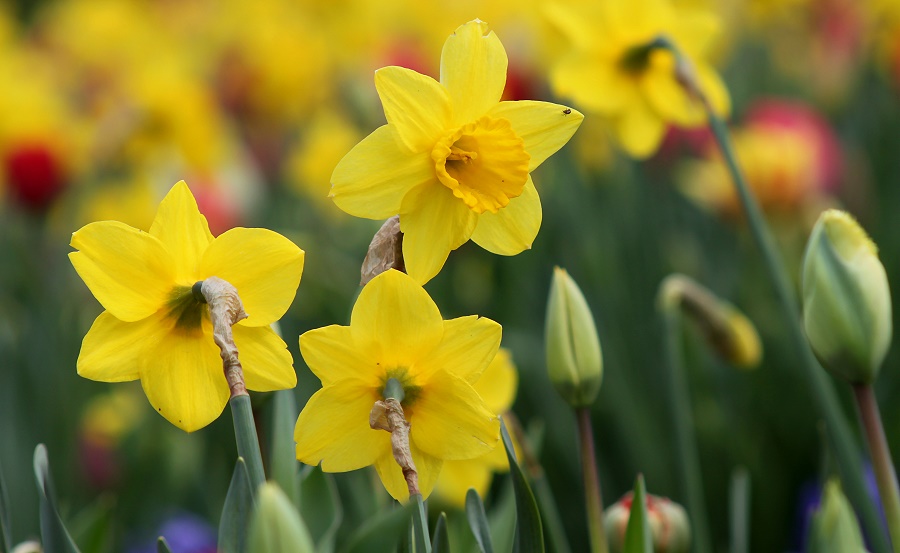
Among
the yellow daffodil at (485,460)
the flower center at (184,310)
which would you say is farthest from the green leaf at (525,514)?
the flower center at (184,310)

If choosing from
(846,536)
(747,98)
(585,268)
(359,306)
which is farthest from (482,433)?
(747,98)

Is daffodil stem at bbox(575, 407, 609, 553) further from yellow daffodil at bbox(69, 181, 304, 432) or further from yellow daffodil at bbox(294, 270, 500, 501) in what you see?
yellow daffodil at bbox(69, 181, 304, 432)

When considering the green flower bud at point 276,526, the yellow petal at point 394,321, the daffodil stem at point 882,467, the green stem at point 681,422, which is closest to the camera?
the green flower bud at point 276,526

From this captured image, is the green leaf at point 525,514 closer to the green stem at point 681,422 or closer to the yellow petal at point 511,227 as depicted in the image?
the yellow petal at point 511,227

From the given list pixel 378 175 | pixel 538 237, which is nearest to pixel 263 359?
pixel 378 175

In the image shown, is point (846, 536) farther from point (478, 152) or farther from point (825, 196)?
point (825, 196)

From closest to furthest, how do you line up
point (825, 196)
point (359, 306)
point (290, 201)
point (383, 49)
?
point (359, 306), point (825, 196), point (383, 49), point (290, 201)
